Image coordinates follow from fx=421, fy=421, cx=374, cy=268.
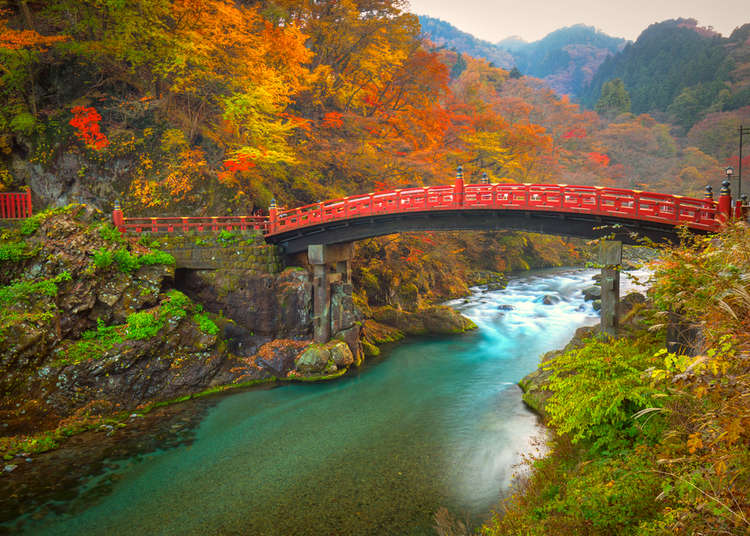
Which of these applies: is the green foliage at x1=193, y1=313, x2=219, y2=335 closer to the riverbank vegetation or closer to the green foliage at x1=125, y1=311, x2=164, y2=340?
the green foliage at x1=125, y1=311, x2=164, y2=340

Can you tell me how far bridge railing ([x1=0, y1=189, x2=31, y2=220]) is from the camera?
54.7 ft

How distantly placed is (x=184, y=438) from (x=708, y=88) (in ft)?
217

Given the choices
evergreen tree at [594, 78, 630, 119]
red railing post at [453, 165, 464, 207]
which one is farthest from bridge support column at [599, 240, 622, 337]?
evergreen tree at [594, 78, 630, 119]

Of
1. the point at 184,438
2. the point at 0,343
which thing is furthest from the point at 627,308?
the point at 0,343

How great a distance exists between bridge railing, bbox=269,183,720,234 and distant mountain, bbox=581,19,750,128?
153 ft

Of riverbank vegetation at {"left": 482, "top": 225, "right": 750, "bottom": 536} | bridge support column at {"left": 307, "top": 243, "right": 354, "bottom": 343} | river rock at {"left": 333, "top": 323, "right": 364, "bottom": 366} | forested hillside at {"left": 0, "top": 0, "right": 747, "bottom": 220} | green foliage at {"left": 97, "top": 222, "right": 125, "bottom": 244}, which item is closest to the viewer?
riverbank vegetation at {"left": 482, "top": 225, "right": 750, "bottom": 536}

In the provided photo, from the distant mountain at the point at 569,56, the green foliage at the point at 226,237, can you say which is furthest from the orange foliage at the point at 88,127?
the distant mountain at the point at 569,56

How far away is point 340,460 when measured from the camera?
1144 centimetres

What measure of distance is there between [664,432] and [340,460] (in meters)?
7.97

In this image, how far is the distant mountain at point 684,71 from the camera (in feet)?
164

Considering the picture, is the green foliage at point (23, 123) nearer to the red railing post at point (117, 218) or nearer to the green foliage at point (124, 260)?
the red railing post at point (117, 218)

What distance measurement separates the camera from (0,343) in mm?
12375

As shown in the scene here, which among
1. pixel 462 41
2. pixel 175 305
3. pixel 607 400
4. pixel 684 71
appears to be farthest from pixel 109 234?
pixel 462 41

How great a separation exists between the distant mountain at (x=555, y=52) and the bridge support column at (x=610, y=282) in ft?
357
